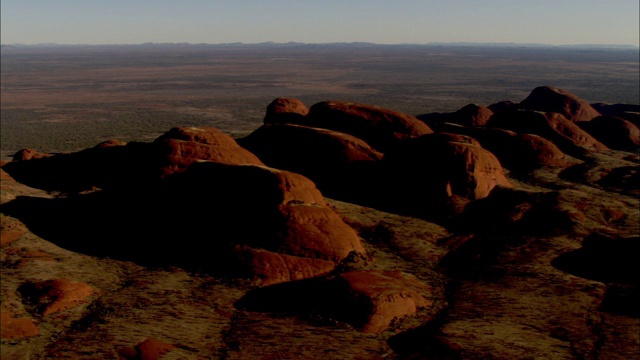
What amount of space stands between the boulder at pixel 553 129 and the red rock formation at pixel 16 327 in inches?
2153

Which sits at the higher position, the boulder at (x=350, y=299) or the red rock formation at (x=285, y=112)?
the red rock formation at (x=285, y=112)

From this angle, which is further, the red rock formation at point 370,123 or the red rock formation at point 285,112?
the red rock formation at point 285,112

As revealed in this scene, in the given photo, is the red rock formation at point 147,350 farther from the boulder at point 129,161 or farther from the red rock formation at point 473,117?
the red rock formation at point 473,117

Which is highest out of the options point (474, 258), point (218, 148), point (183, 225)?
point (218, 148)

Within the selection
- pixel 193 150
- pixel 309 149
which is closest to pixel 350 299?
pixel 193 150

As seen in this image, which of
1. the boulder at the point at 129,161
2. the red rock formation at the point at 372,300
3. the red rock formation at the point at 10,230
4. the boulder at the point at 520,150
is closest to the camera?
the red rock formation at the point at 372,300

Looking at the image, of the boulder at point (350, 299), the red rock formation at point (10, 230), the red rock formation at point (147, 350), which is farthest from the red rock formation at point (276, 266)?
the red rock formation at point (10, 230)

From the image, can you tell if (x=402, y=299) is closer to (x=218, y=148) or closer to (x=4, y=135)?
(x=218, y=148)

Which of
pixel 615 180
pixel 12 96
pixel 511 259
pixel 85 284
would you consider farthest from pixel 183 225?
pixel 12 96

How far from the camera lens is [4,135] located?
79.1m

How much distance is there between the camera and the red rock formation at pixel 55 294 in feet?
71.3

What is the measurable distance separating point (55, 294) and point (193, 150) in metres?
14.7

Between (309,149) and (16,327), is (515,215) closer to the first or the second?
(309,149)

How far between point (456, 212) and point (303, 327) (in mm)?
18665
